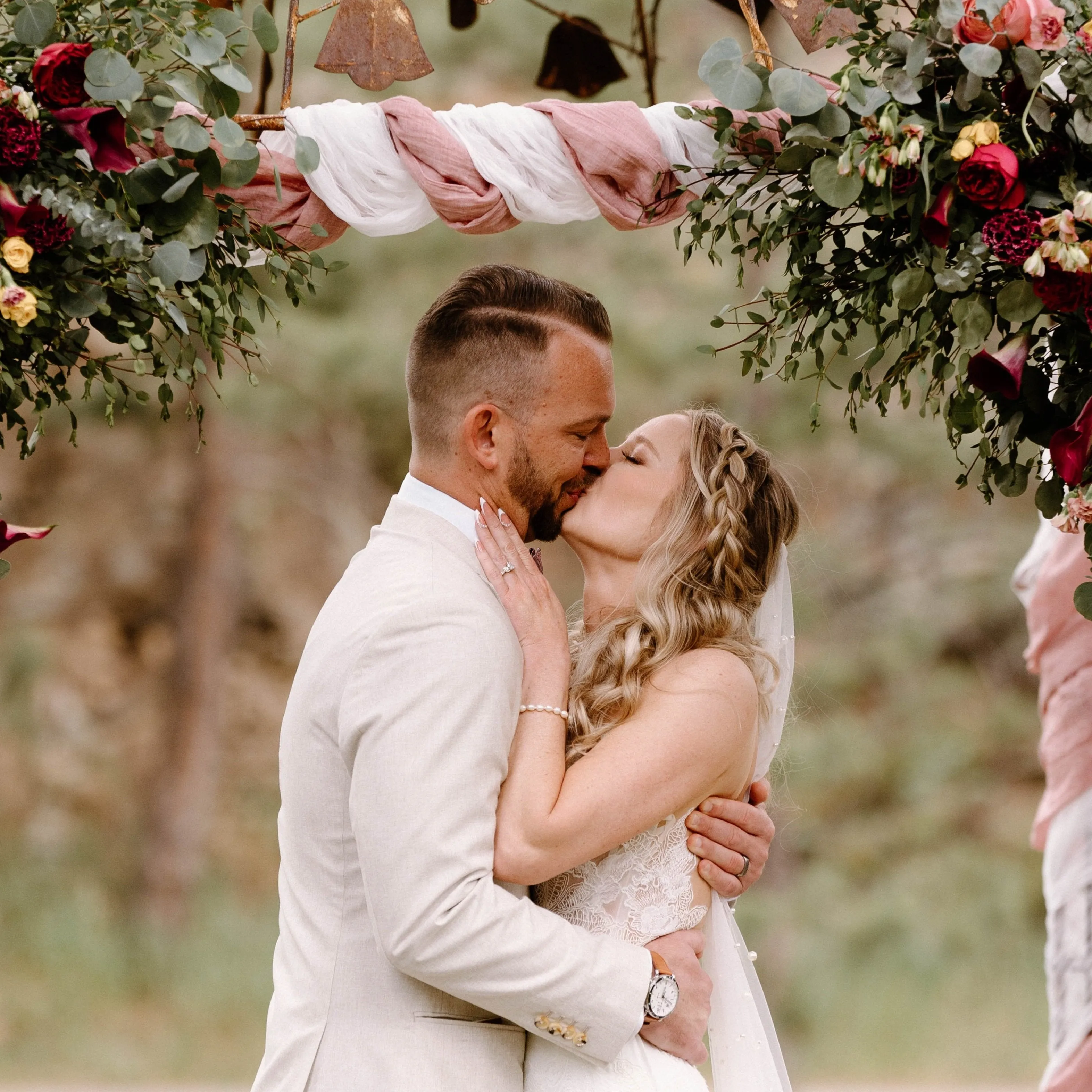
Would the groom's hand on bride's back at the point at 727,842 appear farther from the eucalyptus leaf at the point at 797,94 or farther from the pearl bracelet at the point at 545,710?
the eucalyptus leaf at the point at 797,94

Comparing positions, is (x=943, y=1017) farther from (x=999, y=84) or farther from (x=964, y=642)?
(x=999, y=84)

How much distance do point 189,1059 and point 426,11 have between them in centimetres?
615

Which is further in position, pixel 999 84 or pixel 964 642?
pixel 964 642

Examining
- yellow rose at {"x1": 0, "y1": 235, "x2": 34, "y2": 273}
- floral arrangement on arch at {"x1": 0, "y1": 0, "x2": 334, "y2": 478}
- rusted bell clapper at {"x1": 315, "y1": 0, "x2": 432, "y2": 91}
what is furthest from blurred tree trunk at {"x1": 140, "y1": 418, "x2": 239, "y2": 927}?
yellow rose at {"x1": 0, "y1": 235, "x2": 34, "y2": 273}

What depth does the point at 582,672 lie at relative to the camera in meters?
2.50

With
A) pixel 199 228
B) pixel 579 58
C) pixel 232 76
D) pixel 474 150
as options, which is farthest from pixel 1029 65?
pixel 199 228

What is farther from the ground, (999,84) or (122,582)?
(999,84)

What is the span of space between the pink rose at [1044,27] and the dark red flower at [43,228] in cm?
142

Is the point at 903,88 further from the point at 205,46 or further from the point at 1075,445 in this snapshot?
the point at 205,46

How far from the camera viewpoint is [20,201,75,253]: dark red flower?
6.49 ft

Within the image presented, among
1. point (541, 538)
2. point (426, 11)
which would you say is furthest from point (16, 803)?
point (541, 538)

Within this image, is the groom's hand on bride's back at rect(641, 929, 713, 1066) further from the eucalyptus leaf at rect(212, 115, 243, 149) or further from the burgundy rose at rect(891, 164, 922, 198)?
the eucalyptus leaf at rect(212, 115, 243, 149)

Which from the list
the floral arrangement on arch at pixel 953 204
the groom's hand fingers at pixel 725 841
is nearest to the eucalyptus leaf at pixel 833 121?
the floral arrangement on arch at pixel 953 204

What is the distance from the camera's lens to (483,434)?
2.32m
